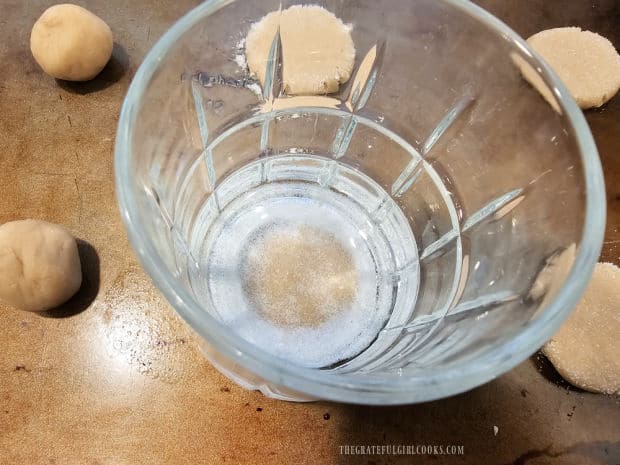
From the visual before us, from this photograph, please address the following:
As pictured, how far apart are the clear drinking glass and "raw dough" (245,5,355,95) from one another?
12 millimetres

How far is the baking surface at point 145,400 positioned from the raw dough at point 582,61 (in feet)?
1.27

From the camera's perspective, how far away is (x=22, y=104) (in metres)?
0.72

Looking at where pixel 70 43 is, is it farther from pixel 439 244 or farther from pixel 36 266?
pixel 439 244

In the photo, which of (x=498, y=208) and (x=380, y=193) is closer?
(x=498, y=208)

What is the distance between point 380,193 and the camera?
64cm

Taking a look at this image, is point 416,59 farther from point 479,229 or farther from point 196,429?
point 196,429

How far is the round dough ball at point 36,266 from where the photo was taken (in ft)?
1.92

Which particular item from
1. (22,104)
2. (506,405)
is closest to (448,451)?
(506,405)

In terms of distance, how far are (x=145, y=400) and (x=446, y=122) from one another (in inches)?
16.9

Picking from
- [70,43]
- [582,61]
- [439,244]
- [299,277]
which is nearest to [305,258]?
[299,277]

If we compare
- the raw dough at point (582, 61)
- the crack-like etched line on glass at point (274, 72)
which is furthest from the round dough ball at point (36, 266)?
the raw dough at point (582, 61)

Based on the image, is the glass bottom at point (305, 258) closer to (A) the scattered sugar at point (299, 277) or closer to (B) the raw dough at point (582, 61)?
(A) the scattered sugar at point (299, 277)

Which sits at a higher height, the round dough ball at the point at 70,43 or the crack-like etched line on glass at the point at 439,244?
the crack-like etched line on glass at the point at 439,244

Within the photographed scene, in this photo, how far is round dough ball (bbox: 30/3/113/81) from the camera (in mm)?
682
